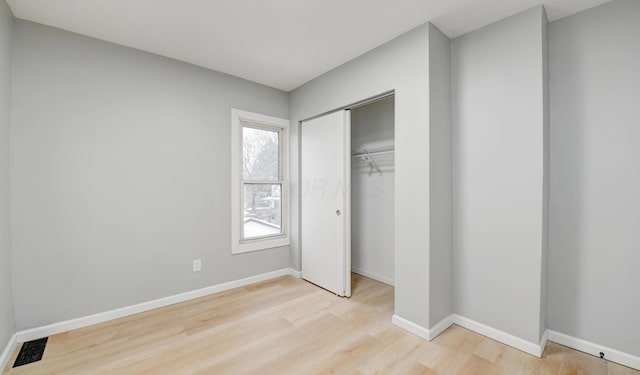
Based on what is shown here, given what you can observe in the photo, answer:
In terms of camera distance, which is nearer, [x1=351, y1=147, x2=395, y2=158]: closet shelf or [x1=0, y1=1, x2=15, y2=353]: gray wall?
[x1=0, y1=1, x2=15, y2=353]: gray wall

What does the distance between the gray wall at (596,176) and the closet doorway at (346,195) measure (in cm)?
154

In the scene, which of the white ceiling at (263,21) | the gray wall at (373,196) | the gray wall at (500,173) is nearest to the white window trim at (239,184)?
the white ceiling at (263,21)

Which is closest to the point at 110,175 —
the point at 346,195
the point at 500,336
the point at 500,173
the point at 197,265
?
the point at 197,265

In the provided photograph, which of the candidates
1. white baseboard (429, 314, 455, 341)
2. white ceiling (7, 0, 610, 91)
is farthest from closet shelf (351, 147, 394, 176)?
white baseboard (429, 314, 455, 341)

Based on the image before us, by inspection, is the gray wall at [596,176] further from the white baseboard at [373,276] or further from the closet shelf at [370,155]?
the closet shelf at [370,155]

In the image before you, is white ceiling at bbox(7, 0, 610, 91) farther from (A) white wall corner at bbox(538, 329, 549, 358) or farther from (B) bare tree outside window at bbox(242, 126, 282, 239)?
(A) white wall corner at bbox(538, 329, 549, 358)

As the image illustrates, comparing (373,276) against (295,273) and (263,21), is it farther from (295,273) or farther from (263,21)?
(263,21)

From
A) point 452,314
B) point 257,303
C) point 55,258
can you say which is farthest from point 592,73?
point 55,258

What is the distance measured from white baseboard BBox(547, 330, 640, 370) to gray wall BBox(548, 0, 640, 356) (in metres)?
0.04

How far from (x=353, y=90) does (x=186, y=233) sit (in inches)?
90.0

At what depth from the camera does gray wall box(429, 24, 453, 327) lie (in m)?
2.16

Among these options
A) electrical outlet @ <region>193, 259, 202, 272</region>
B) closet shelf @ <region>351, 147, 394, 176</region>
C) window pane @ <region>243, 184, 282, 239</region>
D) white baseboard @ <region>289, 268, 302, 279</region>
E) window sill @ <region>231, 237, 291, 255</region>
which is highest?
closet shelf @ <region>351, 147, 394, 176</region>

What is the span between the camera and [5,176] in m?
1.94

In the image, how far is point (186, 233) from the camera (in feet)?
9.28
